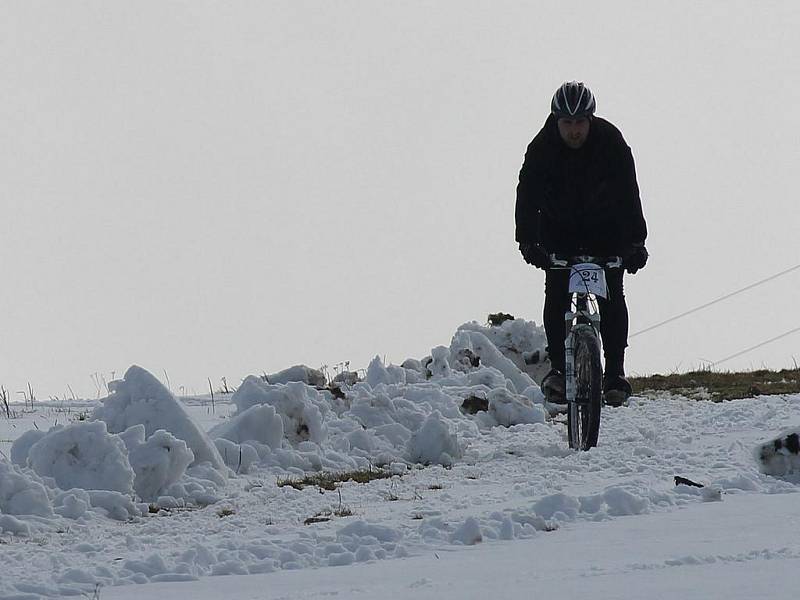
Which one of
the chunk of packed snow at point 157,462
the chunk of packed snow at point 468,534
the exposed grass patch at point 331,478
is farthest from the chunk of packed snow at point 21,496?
the chunk of packed snow at point 468,534

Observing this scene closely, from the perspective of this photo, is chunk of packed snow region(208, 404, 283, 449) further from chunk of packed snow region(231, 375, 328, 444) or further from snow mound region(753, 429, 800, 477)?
snow mound region(753, 429, 800, 477)

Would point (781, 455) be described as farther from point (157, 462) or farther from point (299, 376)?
point (299, 376)

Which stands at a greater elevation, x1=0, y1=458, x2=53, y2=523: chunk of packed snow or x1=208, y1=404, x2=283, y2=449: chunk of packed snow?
x1=208, y1=404, x2=283, y2=449: chunk of packed snow

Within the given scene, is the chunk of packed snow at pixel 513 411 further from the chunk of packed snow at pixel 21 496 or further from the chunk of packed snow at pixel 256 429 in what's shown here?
the chunk of packed snow at pixel 21 496

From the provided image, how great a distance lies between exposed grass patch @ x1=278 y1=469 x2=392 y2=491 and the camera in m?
6.32

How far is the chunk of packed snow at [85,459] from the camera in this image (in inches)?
227

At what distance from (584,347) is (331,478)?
159cm

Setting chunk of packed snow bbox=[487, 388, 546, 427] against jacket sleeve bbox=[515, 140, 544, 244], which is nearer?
jacket sleeve bbox=[515, 140, 544, 244]

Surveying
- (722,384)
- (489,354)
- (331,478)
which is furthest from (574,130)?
(722,384)

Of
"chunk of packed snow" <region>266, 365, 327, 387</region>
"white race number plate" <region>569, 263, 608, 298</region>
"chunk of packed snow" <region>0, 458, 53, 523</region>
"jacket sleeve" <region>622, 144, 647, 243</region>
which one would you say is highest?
"jacket sleeve" <region>622, 144, 647, 243</region>

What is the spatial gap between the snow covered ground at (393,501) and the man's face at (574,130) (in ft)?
5.67

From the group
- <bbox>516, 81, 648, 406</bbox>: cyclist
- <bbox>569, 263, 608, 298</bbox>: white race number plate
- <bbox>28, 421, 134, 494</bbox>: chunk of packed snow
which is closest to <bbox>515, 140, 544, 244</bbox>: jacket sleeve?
<bbox>516, 81, 648, 406</bbox>: cyclist

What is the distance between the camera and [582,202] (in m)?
7.30

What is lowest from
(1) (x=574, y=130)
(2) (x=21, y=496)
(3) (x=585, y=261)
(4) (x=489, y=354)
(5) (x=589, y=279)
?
(2) (x=21, y=496)
